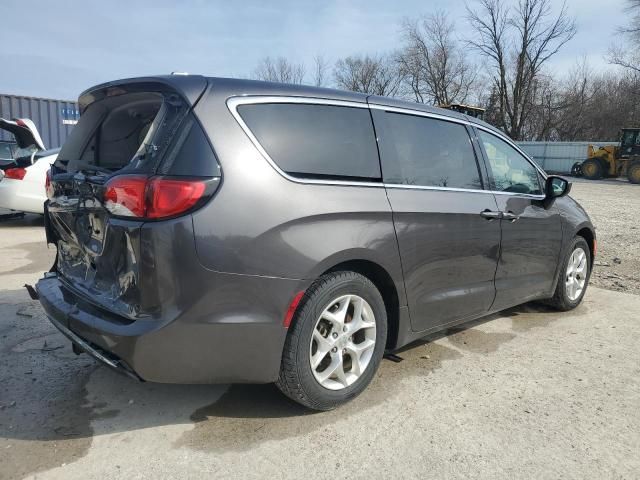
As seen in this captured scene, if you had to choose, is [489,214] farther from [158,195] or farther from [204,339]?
[158,195]

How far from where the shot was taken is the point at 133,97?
9.29ft

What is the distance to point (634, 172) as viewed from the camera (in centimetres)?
2542

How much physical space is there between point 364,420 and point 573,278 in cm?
312

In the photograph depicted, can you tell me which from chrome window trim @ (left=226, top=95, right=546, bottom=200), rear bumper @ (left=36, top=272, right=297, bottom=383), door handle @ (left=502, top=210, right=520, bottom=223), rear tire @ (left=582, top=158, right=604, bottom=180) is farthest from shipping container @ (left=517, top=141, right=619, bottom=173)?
rear bumper @ (left=36, top=272, right=297, bottom=383)

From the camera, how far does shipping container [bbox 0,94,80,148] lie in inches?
587

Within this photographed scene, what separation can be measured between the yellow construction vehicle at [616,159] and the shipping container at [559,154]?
21.5ft

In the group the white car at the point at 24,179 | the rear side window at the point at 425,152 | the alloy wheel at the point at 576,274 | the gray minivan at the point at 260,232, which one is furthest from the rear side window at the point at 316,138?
the white car at the point at 24,179

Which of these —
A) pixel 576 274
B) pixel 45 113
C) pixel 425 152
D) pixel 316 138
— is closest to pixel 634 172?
pixel 576 274

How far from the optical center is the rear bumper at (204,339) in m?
2.25

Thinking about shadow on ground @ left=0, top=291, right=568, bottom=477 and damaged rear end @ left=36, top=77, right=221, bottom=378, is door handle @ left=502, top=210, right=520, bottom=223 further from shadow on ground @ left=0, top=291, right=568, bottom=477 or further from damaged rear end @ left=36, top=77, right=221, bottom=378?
damaged rear end @ left=36, top=77, right=221, bottom=378

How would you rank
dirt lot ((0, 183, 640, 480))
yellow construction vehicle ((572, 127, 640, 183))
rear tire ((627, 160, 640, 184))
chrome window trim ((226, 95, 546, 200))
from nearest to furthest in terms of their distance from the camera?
dirt lot ((0, 183, 640, 480)) → chrome window trim ((226, 95, 546, 200)) → rear tire ((627, 160, 640, 184)) → yellow construction vehicle ((572, 127, 640, 183))

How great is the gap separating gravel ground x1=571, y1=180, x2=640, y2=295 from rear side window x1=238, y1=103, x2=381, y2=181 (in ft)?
14.3

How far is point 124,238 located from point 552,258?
3.61 metres

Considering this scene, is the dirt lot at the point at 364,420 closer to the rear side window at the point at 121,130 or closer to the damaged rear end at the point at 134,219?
the damaged rear end at the point at 134,219
